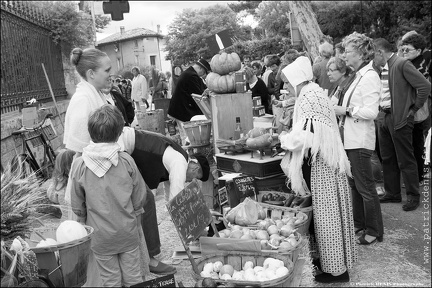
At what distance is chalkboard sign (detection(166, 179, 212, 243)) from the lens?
10.2 feet

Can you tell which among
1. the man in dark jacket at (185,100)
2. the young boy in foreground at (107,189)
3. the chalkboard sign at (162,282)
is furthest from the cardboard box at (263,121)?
the chalkboard sign at (162,282)

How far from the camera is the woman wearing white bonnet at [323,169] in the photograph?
12.0 feet

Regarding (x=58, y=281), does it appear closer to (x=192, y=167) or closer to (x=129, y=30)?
(x=192, y=167)

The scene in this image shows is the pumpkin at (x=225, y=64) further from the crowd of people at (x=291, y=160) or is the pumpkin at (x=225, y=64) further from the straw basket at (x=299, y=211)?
the straw basket at (x=299, y=211)

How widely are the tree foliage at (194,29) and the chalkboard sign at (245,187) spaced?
164 ft

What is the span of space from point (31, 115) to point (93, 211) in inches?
196

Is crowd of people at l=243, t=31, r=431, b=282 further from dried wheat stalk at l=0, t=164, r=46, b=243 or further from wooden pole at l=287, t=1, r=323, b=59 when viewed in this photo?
wooden pole at l=287, t=1, r=323, b=59

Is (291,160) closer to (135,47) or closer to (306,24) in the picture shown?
(306,24)

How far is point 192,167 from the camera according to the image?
153 inches

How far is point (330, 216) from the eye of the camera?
12.1 ft

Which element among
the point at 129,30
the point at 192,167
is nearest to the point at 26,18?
the point at 192,167

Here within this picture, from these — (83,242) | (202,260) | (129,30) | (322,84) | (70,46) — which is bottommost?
(202,260)

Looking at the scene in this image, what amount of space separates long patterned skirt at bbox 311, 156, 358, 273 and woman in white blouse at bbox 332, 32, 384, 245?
24.6 inches

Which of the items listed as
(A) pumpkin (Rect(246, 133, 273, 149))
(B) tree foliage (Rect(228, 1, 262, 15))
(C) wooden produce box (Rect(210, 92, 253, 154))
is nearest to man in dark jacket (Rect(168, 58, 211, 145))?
(C) wooden produce box (Rect(210, 92, 253, 154))
